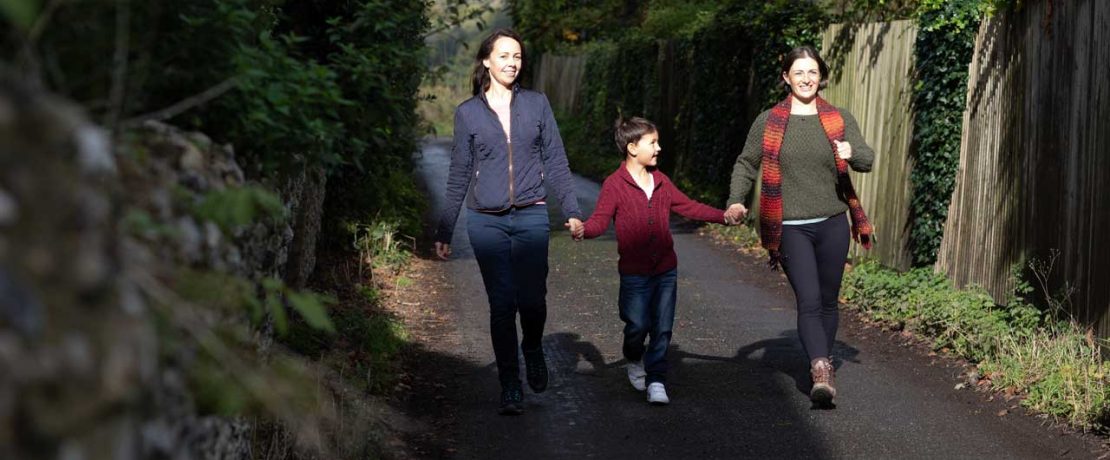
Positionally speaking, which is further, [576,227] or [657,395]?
[657,395]

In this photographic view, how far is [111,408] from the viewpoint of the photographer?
6.10 ft

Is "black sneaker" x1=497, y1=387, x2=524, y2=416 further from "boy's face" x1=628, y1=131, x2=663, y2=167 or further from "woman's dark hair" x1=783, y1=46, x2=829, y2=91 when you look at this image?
"woman's dark hair" x1=783, y1=46, x2=829, y2=91

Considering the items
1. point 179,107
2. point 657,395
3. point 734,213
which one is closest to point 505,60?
point 734,213

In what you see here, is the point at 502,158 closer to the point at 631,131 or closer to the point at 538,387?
the point at 631,131

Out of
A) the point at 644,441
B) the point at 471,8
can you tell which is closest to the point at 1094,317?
the point at 644,441

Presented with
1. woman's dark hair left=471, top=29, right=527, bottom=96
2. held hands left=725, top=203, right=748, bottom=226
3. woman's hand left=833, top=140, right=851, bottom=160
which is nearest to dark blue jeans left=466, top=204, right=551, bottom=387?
woman's dark hair left=471, top=29, right=527, bottom=96

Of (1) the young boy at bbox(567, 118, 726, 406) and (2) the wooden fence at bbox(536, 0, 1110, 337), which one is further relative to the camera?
(2) the wooden fence at bbox(536, 0, 1110, 337)

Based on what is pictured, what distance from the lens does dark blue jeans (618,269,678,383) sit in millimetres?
7035

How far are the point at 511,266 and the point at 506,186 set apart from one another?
42 cm

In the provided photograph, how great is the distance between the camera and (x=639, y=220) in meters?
7.03

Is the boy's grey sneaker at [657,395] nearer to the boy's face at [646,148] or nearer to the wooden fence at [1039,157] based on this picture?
the boy's face at [646,148]

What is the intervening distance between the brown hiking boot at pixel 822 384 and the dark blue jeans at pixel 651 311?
2.60 feet

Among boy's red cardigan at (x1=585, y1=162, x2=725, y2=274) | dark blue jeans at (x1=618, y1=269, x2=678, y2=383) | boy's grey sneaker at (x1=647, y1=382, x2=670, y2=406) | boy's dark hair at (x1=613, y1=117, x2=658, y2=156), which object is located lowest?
boy's grey sneaker at (x1=647, y1=382, x2=670, y2=406)

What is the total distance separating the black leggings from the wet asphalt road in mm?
→ 384
